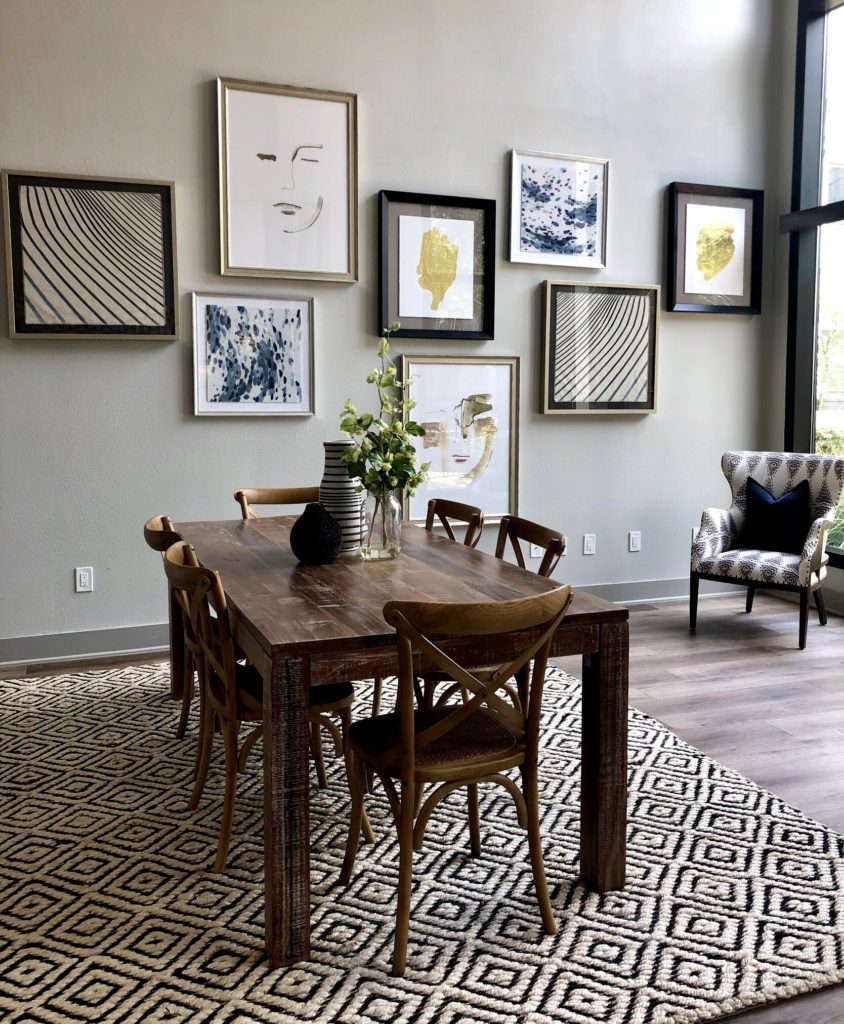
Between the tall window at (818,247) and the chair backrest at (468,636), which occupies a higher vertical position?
the tall window at (818,247)

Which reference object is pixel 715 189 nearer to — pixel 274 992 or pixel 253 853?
pixel 253 853

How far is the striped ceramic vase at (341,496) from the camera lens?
9.52 ft

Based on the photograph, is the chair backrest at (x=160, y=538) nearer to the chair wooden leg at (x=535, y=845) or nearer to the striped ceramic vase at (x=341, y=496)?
the striped ceramic vase at (x=341, y=496)

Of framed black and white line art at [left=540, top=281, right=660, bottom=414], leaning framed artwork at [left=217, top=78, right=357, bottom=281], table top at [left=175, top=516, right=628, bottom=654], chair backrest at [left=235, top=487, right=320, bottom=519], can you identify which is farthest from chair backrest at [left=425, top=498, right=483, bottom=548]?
framed black and white line art at [left=540, top=281, right=660, bottom=414]

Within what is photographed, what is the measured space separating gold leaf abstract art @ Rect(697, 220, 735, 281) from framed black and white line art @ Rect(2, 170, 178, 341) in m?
3.02

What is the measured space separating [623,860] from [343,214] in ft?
11.1

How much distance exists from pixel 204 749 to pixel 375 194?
3.05m

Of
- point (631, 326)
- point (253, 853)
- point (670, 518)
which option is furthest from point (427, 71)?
point (253, 853)

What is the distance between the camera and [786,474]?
16.6ft

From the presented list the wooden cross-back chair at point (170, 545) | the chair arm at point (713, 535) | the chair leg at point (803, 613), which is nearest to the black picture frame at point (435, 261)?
the chair arm at point (713, 535)

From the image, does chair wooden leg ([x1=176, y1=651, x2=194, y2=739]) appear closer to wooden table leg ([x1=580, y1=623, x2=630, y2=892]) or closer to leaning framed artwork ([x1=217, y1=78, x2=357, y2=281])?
wooden table leg ([x1=580, y1=623, x2=630, y2=892])

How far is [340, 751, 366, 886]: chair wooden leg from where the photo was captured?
86.4 inches

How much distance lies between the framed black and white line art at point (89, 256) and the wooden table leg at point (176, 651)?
1.39 meters

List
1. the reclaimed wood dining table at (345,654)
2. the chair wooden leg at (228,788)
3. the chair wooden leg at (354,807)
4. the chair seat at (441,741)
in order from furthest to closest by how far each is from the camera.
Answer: the chair wooden leg at (228,788) → the chair wooden leg at (354,807) → the chair seat at (441,741) → the reclaimed wood dining table at (345,654)
